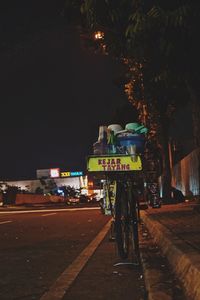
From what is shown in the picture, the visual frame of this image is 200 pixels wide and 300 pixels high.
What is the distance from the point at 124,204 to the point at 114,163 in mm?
551

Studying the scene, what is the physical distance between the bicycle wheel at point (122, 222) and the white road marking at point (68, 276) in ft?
2.05

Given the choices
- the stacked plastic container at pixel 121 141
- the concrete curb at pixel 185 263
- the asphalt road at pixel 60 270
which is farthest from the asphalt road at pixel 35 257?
the stacked plastic container at pixel 121 141

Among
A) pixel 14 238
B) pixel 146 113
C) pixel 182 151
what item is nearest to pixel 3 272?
pixel 14 238

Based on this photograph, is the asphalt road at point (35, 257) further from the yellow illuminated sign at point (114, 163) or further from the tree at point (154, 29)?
the tree at point (154, 29)

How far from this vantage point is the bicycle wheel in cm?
742

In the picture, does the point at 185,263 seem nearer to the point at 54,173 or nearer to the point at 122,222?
the point at 122,222

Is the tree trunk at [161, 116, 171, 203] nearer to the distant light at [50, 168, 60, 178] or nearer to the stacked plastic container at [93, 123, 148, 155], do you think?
the stacked plastic container at [93, 123, 148, 155]

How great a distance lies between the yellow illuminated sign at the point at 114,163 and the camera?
25.0 feet

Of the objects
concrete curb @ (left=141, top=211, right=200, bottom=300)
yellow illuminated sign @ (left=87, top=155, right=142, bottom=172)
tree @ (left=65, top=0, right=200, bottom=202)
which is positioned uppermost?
tree @ (left=65, top=0, right=200, bottom=202)

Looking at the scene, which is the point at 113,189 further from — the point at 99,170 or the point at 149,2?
the point at 149,2

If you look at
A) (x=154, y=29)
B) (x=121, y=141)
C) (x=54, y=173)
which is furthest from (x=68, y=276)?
(x=54, y=173)

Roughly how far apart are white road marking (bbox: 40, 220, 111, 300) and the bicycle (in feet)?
2.19

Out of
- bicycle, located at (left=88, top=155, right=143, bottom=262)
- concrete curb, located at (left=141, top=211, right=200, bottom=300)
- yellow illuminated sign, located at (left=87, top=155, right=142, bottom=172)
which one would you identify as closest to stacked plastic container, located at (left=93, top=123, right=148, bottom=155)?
yellow illuminated sign, located at (left=87, top=155, right=142, bottom=172)

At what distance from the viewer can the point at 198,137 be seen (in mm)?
14289
